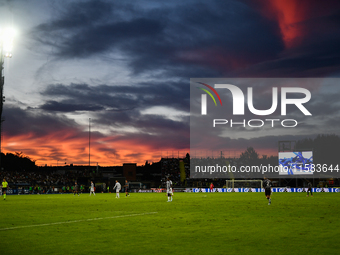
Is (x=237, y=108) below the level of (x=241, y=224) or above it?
above

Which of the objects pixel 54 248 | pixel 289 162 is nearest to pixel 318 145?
pixel 289 162

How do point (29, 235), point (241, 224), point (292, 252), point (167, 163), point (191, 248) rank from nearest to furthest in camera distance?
point (292, 252) < point (191, 248) < point (29, 235) < point (241, 224) < point (167, 163)

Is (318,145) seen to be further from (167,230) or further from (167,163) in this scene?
(167,230)

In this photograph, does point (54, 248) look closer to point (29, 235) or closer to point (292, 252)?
point (29, 235)

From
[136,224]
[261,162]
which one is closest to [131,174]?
[261,162]

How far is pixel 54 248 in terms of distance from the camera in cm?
998

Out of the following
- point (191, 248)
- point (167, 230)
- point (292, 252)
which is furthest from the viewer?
point (167, 230)

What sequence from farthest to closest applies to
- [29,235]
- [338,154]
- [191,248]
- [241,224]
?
[338,154]
[241,224]
[29,235]
[191,248]

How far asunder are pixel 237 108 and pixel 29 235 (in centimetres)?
4500

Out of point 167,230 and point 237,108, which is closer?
point 167,230

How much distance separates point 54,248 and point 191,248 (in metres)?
3.42

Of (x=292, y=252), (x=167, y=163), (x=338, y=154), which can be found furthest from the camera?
(x=167, y=163)

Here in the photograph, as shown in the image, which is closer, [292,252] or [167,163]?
[292,252]

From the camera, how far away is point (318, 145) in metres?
96.6
